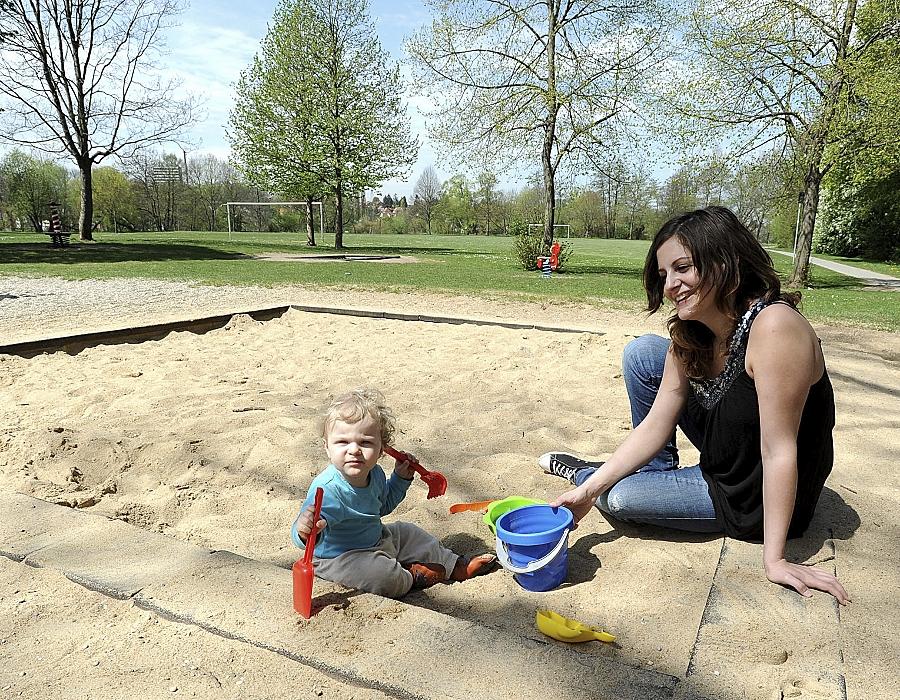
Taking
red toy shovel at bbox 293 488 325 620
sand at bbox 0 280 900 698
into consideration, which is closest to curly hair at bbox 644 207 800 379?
sand at bbox 0 280 900 698

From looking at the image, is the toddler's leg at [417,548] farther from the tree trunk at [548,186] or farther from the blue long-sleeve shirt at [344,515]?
the tree trunk at [548,186]

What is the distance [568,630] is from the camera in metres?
1.57

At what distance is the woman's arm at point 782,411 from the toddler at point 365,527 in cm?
85

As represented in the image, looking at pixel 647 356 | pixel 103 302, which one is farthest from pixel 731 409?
pixel 103 302

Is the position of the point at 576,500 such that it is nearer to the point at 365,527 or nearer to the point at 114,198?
the point at 365,527

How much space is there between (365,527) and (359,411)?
36cm

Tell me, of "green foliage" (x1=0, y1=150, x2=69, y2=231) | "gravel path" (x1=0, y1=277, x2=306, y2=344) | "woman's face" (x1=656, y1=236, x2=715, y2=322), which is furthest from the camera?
"green foliage" (x1=0, y1=150, x2=69, y2=231)

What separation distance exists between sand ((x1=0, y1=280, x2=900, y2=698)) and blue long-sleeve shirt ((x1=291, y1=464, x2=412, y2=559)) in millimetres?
231

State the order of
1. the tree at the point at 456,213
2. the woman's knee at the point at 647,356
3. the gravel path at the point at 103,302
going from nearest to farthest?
the woman's knee at the point at 647,356 → the gravel path at the point at 103,302 → the tree at the point at 456,213

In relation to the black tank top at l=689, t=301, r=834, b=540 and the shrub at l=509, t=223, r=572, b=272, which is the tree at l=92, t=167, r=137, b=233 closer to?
the shrub at l=509, t=223, r=572, b=272

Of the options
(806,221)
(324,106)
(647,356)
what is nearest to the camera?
(647,356)

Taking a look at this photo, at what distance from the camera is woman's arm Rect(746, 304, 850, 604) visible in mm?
1675

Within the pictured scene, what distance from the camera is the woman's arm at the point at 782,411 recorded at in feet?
5.49

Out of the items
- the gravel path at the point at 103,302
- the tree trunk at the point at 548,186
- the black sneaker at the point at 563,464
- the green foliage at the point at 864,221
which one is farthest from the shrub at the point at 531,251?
the green foliage at the point at 864,221
